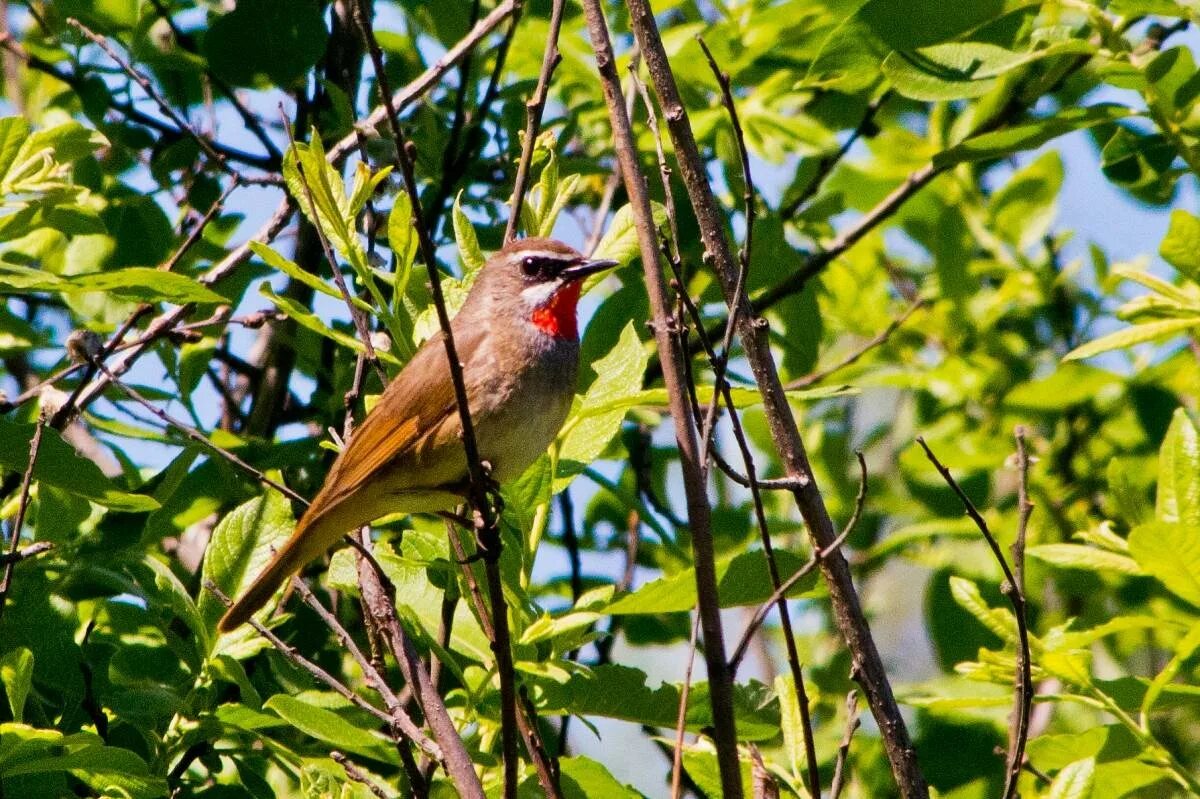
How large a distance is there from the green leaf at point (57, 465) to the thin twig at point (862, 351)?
2631 millimetres

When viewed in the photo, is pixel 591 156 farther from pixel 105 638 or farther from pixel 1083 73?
pixel 105 638

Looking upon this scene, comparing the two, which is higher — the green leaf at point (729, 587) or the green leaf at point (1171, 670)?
the green leaf at point (729, 587)

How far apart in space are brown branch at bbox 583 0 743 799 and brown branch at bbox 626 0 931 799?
0.35ft

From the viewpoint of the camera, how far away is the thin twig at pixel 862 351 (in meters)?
5.53

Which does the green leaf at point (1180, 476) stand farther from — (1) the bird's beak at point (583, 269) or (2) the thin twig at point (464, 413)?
(2) the thin twig at point (464, 413)

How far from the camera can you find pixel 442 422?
433cm

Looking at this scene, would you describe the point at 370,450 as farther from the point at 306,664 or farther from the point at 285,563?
the point at 306,664

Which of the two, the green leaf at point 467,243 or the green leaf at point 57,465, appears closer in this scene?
the green leaf at point 57,465

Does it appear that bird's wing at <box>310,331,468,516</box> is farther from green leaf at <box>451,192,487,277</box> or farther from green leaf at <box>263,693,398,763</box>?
green leaf at <box>263,693,398,763</box>

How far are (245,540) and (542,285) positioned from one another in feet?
3.96

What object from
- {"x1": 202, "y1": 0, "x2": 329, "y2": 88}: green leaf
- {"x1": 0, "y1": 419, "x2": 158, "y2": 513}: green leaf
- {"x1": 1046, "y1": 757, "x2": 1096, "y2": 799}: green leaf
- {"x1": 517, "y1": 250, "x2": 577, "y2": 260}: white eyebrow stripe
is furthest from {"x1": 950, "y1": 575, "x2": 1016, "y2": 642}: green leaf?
{"x1": 202, "y1": 0, "x2": 329, "y2": 88}: green leaf

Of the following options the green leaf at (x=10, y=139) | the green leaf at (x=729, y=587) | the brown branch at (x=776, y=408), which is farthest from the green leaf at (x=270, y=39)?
the green leaf at (x=729, y=587)

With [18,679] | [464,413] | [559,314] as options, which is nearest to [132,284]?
[18,679]

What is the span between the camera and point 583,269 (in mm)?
4395
